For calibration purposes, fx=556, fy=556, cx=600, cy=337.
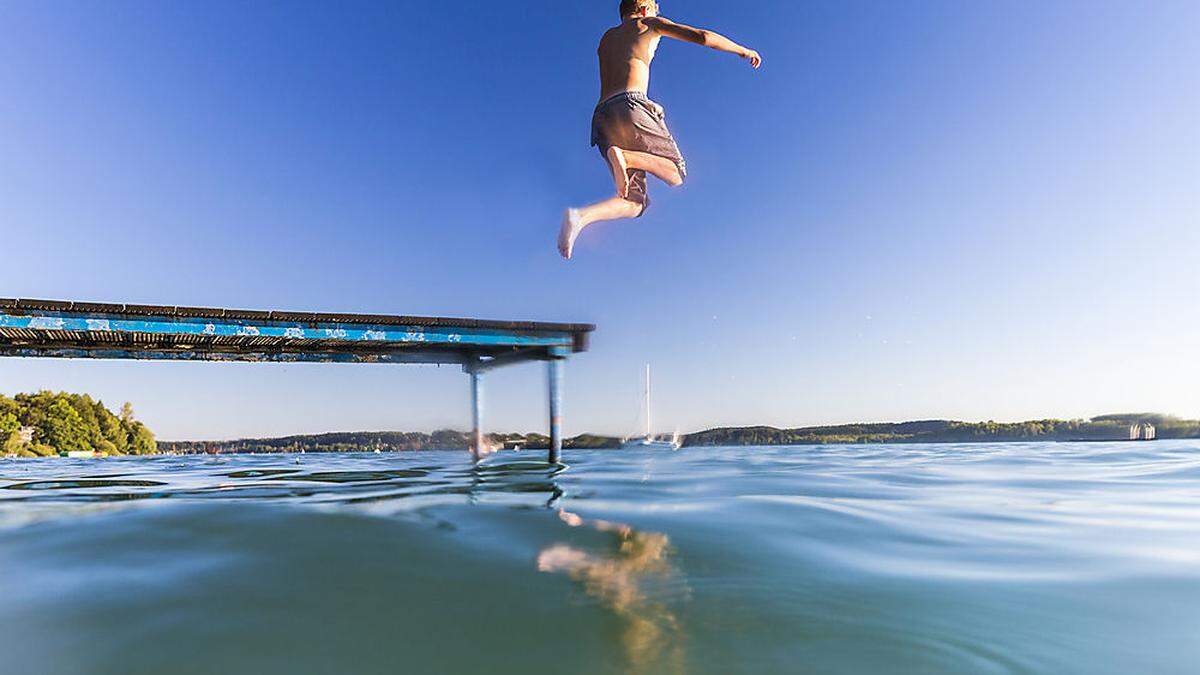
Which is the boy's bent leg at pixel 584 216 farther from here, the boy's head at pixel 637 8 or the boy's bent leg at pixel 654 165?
the boy's head at pixel 637 8

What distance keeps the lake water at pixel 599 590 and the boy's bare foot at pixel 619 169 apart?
2199 millimetres

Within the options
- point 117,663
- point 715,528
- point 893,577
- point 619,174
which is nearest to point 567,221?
point 619,174

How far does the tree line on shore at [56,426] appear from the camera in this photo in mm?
49281

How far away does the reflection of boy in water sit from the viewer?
135cm

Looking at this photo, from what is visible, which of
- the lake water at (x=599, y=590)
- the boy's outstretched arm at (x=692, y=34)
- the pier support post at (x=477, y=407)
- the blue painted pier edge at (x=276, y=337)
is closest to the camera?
the lake water at (x=599, y=590)

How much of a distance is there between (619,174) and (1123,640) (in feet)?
10.9

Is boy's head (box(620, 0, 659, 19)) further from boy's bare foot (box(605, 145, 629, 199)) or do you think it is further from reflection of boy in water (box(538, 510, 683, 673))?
reflection of boy in water (box(538, 510, 683, 673))

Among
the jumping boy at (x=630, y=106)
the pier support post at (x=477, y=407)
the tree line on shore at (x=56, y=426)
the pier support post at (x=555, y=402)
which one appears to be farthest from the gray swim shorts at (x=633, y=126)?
the tree line on shore at (x=56, y=426)

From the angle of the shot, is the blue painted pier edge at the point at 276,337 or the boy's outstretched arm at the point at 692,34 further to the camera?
the blue painted pier edge at the point at 276,337

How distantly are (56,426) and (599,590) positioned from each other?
73.5 metres

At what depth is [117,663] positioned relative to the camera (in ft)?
4.24

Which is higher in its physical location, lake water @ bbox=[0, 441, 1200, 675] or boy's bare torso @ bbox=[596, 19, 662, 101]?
boy's bare torso @ bbox=[596, 19, 662, 101]

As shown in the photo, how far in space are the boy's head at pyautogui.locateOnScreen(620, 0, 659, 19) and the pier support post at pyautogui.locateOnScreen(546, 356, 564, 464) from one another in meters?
8.37

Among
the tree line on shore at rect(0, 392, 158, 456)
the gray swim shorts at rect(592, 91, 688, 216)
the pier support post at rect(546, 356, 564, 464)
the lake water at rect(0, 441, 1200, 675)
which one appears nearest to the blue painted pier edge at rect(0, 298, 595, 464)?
the pier support post at rect(546, 356, 564, 464)
